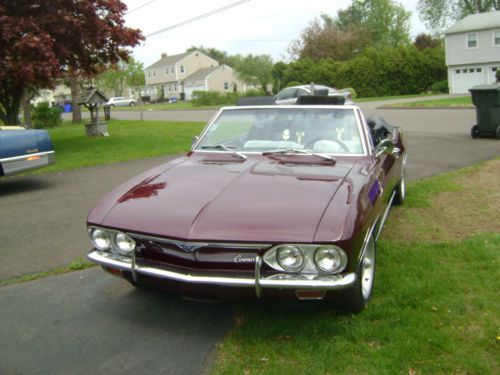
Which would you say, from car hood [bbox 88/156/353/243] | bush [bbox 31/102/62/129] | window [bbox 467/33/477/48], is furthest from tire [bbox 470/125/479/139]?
window [bbox 467/33/477/48]

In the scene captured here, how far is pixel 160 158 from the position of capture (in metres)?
11.7

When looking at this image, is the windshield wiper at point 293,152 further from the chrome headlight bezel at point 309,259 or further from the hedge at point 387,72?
the hedge at point 387,72

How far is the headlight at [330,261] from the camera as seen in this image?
2855 mm

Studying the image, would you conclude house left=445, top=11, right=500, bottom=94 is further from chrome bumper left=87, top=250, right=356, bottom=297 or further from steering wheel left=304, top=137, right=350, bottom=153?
chrome bumper left=87, top=250, right=356, bottom=297

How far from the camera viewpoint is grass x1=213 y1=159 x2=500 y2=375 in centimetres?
287

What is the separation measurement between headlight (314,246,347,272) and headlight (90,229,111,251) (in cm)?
140

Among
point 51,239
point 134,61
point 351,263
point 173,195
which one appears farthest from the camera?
point 134,61

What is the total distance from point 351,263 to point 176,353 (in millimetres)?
1201

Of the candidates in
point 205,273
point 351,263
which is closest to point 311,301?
point 351,263

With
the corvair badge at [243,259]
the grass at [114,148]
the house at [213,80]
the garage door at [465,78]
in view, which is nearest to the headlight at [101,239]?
the corvair badge at [243,259]

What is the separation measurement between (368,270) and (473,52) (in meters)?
38.6

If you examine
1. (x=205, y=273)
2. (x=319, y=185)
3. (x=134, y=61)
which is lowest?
(x=205, y=273)

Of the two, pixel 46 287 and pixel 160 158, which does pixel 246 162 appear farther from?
pixel 160 158

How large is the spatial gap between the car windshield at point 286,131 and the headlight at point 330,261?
1.60 metres
